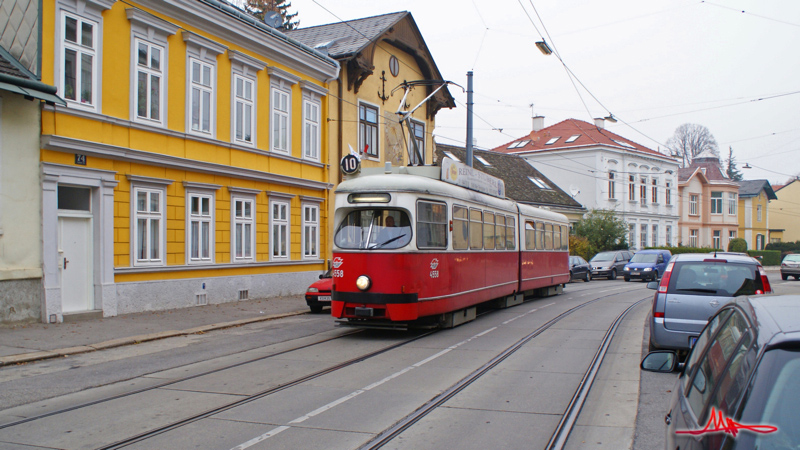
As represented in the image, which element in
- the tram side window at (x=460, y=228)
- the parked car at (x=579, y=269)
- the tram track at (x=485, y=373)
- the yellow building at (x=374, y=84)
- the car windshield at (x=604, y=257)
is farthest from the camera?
the car windshield at (x=604, y=257)

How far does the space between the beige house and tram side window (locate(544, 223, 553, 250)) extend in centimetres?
Result: 4607

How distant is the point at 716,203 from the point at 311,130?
56001 millimetres

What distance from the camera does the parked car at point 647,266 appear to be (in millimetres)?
33562

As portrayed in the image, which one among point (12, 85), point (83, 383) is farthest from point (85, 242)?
point (83, 383)

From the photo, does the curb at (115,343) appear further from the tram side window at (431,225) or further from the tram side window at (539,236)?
the tram side window at (539,236)

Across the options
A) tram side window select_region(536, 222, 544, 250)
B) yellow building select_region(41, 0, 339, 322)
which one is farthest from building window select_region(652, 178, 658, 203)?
yellow building select_region(41, 0, 339, 322)

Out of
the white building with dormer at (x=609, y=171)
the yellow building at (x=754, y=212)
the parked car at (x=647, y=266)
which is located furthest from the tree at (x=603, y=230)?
the yellow building at (x=754, y=212)

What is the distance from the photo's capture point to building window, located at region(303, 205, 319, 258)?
22906 millimetres

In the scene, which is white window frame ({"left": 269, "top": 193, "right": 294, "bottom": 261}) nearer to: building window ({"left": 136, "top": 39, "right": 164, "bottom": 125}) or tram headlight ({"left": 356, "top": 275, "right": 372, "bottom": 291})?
building window ({"left": 136, "top": 39, "right": 164, "bottom": 125})

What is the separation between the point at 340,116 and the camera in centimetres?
2477

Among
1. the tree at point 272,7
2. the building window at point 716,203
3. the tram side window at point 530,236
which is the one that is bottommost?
the tram side window at point 530,236

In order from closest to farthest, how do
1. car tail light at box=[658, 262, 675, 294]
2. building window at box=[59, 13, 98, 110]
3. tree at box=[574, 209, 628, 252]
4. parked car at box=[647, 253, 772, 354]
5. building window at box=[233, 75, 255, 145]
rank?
parked car at box=[647, 253, 772, 354] → car tail light at box=[658, 262, 675, 294] → building window at box=[59, 13, 98, 110] → building window at box=[233, 75, 255, 145] → tree at box=[574, 209, 628, 252]

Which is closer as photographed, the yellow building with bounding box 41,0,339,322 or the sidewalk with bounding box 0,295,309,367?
the sidewalk with bounding box 0,295,309,367

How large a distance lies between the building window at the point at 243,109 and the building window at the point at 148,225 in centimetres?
368
